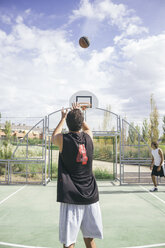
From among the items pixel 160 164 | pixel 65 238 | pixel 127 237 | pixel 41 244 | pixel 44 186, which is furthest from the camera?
pixel 44 186

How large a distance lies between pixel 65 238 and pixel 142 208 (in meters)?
4.13

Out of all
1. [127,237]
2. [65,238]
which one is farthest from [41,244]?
[65,238]

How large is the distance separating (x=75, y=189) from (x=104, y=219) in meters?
3.05

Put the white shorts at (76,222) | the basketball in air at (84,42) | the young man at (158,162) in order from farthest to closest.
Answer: the basketball in air at (84,42) → the young man at (158,162) → the white shorts at (76,222)

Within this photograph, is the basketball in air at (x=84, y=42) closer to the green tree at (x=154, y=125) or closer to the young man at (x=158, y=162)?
the young man at (x=158, y=162)

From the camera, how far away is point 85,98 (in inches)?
374

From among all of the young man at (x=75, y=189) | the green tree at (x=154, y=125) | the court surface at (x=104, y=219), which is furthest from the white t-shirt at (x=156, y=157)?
the green tree at (x=154, y=125)

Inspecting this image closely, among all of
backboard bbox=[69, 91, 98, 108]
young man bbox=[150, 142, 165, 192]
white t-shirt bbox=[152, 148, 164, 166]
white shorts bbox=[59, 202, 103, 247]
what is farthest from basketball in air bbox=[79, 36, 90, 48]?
white shorts bbox=[59, 202, 103, 247]

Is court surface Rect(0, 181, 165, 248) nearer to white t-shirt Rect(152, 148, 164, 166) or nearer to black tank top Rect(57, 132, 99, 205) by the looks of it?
white t-shirt Rect(152, 148, 164, 166)

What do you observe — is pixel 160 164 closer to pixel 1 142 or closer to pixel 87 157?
pixel 87 157

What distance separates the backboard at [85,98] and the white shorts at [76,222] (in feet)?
24.2

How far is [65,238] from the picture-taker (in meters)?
2.02

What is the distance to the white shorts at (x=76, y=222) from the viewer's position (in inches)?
80.0

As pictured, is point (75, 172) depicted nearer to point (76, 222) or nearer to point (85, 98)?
point (76, 222)
